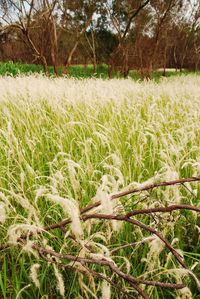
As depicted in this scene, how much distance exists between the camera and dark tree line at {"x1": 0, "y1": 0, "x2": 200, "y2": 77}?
39.1 feet

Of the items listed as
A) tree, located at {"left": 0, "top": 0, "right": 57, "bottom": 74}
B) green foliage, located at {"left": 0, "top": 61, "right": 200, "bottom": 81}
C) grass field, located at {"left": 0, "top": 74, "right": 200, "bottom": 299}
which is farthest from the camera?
green foliage, located at {"left": 0, "top": 61, "right": 200, "bottom": 81}

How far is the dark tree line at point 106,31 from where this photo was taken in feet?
39.1

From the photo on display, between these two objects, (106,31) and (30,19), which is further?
(106,31)

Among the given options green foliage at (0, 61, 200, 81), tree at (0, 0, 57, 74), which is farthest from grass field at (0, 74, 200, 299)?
green foliage at (0, 61, 200, 81)

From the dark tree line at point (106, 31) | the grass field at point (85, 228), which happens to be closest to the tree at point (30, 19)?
the dark tree line at point (106, 31)

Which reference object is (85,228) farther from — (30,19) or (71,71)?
(71,71)

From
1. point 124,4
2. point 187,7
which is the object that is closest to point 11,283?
point 124,4

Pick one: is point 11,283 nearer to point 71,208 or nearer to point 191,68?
point 71,208

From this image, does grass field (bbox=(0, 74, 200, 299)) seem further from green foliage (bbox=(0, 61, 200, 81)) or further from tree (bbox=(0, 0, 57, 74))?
green foliage (bbox=(0, 61, 200, 81))

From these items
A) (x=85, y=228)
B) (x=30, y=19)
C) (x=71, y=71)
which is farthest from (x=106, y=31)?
(x=85, y=228)

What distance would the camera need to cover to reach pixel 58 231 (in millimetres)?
1691

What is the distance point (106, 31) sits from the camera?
24047 millimetres

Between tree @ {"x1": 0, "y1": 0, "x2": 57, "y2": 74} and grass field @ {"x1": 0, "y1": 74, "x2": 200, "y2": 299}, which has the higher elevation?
tree @ {"x1": 0, "y1": 0, "x2": 57, "y2": 74}

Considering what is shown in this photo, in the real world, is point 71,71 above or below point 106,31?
below
